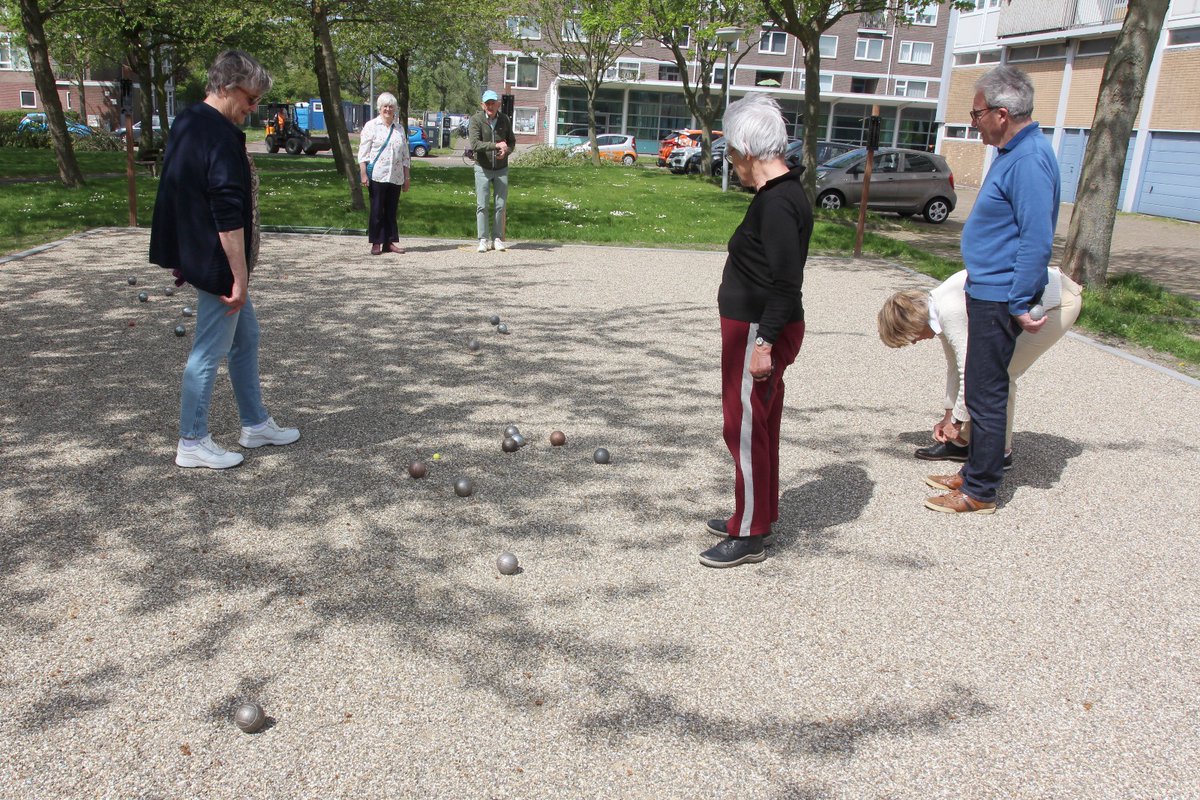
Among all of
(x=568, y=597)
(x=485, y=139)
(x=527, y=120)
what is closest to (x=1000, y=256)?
(x=568, y=597)

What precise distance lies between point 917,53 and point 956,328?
71.0 m

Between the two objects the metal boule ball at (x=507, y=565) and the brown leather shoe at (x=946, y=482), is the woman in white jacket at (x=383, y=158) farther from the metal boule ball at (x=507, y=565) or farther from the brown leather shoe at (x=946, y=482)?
the metal boule ball at (x=507, y=565)

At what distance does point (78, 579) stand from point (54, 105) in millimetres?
16516

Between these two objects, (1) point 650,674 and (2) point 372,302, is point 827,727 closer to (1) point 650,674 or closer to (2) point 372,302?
(1) point 650,674

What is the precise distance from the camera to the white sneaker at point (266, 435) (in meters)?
5.46

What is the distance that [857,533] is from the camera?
4.73 m

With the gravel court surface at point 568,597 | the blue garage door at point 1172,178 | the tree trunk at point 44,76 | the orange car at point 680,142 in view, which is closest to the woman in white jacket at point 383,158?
the gravel court surface at point 568,597

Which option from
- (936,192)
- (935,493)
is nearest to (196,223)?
(935,493)

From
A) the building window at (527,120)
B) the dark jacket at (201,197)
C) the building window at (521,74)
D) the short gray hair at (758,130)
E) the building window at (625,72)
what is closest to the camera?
the short gray hair at (758,130)

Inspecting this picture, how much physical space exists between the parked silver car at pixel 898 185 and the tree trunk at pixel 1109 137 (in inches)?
404

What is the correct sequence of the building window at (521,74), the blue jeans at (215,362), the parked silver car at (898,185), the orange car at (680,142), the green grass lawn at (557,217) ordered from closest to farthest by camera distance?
the blue jeans at (215,362)
the green grass lawn at (557,217)
the parked silver car at (898,185)
the orange car at (680,142)
the building window at (521,74)

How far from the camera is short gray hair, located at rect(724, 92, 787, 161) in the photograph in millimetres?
3744

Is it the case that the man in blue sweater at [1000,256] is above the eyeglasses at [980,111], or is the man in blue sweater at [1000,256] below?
below

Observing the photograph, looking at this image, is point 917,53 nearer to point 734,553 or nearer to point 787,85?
point 787,85
